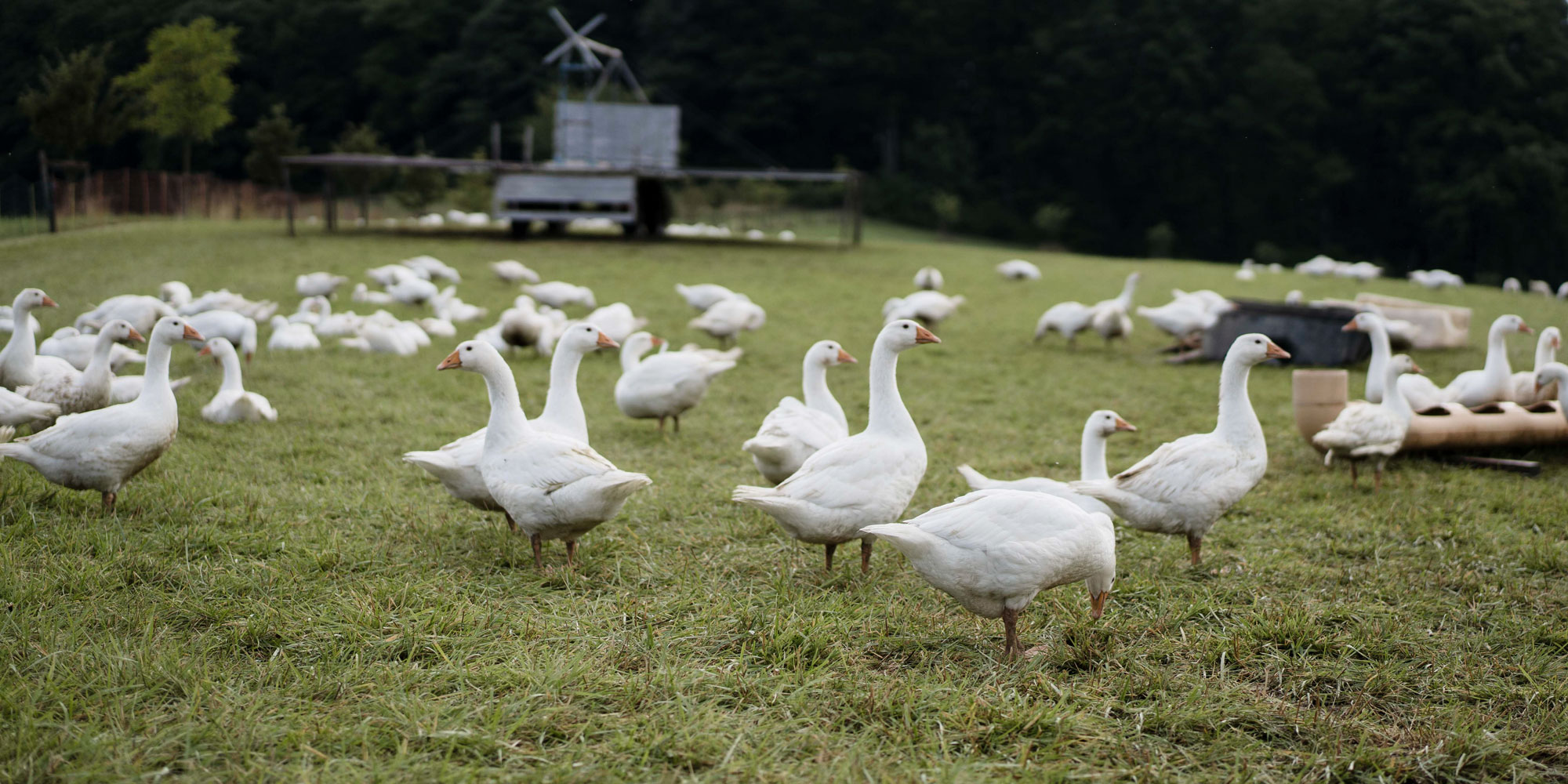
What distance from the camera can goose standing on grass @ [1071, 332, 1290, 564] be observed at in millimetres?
4195

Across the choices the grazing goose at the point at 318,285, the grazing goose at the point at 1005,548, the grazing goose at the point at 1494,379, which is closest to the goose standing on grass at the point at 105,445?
the grazing goose at the point at 1005,548

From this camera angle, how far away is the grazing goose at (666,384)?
6.84 meters

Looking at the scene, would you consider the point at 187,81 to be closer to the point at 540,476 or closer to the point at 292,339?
the point at 292,339

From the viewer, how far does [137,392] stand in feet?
21.5

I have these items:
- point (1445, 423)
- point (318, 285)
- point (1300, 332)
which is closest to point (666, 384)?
point (1445, 423)

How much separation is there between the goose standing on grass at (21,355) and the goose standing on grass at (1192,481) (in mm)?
6002

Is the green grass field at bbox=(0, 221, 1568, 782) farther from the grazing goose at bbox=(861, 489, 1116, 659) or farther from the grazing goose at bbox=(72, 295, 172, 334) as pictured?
the grazing goose at bbox=(72, 295, 172, 334)

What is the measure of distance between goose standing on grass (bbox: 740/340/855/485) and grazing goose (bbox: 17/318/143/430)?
3666 millimetres

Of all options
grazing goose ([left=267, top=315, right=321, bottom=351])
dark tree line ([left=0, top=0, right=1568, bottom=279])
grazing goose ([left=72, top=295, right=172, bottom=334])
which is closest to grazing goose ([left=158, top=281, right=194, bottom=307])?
grazing goose ([left=267, top=315, right=321, bottom=351])

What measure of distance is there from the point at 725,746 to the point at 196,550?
108 inches

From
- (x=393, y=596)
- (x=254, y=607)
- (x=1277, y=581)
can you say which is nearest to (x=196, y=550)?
(x=254, y=607)

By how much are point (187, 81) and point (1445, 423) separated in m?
16.1

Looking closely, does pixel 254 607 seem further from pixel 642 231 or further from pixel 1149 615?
pixel 642 231

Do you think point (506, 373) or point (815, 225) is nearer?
point (506, 373)
